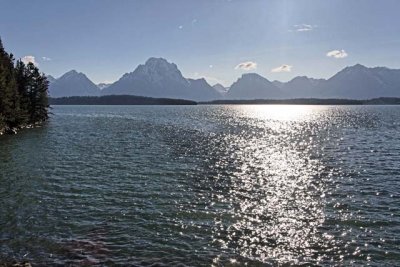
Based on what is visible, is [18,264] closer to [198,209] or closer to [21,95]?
[198,209]

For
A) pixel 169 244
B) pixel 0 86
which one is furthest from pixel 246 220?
pixel 0 86

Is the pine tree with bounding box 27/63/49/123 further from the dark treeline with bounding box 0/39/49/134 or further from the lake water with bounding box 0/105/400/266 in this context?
the lake water with bounding box 0/105/400/266

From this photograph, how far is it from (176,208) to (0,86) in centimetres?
6585

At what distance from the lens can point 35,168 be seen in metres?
46.0

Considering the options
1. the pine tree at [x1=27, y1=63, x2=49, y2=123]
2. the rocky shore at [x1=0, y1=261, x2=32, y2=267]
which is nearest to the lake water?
the rocky shore at [x1=0, y1=261, x2=32, y2=267]

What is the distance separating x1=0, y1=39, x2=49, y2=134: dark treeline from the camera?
84.5 metres

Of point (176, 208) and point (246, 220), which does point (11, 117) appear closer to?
point (176, 208)

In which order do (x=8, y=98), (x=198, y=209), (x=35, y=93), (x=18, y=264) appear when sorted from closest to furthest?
(x=18, y=264) → (x=198, y=209) → (x=8, y=98) → (x=35, y=93)

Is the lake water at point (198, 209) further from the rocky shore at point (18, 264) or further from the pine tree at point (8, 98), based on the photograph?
the pine tree at point (8, 98)

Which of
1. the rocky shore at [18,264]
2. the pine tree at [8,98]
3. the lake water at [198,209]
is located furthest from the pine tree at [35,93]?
the rocky shore at [18,264]

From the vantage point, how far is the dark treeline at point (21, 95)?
277ft

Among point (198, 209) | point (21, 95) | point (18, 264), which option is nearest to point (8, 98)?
point (21, 95)

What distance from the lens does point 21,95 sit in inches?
3780

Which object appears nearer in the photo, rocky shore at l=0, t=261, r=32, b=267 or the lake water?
rocky shore at l=0, t=261, r=32, b=267
